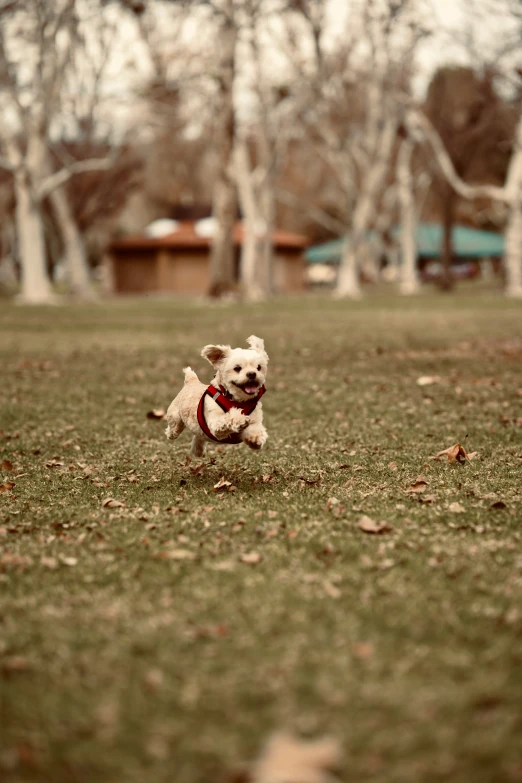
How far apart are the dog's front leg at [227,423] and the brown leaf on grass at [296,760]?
3.24 meters

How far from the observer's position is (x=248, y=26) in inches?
1428

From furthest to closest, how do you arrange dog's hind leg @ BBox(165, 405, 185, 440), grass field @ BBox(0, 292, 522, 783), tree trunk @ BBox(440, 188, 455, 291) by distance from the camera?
tree trunk @ BBox(440, 188, 455, 291)
dog's hind leg @ BBox(165, 405, 185, 440)
grass field @ BBox(0, 292, 522, 783)

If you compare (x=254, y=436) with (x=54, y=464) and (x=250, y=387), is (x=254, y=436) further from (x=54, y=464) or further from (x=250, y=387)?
(x=54, y=464)

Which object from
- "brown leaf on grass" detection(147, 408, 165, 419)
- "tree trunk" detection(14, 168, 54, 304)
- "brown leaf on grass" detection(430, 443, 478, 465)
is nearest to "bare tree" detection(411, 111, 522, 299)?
"tree trunk" detection(14, 168, 54, 304)

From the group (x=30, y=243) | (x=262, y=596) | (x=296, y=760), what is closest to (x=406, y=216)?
(x=30, y=243)

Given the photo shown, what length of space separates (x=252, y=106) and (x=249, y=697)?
139 ft

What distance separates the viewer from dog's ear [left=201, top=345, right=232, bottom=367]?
6.36 m

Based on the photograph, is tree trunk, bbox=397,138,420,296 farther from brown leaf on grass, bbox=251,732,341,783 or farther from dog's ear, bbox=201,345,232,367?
brown leaf on grass, bbox=251,732,341,783

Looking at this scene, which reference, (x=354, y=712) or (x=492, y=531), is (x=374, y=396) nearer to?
(x=492, y=531)

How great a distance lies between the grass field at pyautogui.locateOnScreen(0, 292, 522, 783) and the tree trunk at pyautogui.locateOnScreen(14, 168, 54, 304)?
2652cm

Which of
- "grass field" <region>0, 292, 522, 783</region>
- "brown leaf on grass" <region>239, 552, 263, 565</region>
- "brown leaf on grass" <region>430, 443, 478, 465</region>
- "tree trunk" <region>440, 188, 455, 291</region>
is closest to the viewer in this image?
"grass field" <region>0, 292, 522, 783</region>

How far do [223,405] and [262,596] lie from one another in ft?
6.81

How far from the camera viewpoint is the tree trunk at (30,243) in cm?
3588

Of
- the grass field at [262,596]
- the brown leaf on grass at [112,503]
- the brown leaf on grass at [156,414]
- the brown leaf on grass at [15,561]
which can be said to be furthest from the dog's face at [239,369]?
the brown leaf on grass at [156,414]
